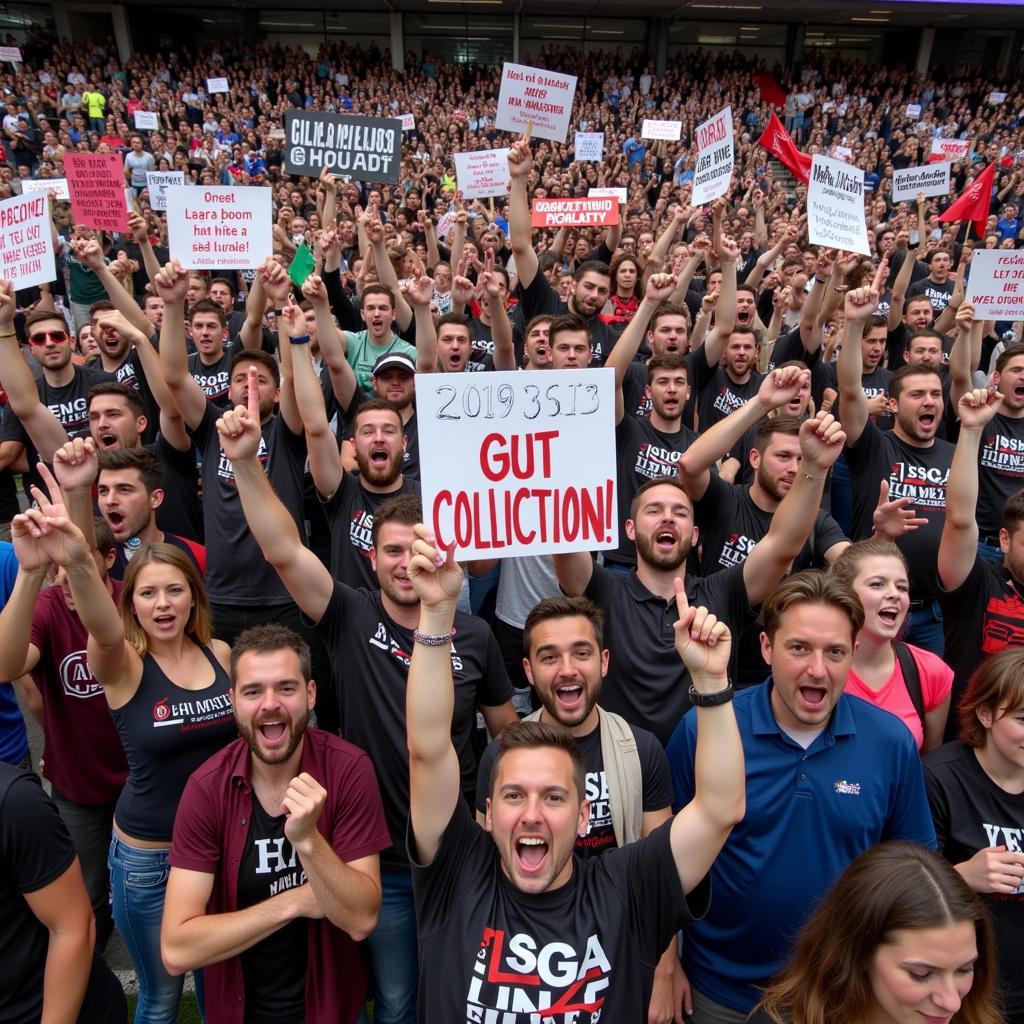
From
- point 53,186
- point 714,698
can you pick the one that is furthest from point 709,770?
point 53,186

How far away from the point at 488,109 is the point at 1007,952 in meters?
26.2

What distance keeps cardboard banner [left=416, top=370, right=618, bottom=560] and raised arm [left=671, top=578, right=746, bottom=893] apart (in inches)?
31.9

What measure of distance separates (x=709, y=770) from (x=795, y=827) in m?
0.54

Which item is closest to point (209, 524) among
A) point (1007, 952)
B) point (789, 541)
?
point (789, 541)

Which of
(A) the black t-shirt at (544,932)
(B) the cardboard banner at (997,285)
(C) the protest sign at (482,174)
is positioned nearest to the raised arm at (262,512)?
(A) the black t-shirt at (544,932)

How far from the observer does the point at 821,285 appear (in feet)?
21.1

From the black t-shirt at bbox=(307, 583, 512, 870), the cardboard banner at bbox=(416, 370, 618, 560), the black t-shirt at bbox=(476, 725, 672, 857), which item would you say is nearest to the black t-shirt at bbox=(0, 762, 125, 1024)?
the black t-shirt at bbox=(307, 583, 512, 870)

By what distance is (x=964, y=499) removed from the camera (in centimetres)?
356

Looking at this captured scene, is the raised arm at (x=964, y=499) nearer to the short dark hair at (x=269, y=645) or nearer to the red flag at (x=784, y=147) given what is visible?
the short dark hair at (x=269, y=645)

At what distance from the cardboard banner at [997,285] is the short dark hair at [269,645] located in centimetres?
542

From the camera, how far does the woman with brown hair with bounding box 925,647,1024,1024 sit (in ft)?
8.49

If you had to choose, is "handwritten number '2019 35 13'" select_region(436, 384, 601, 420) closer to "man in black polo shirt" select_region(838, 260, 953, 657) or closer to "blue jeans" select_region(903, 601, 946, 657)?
"man in black polo shirt" select_region(838, 260, 953, 657)

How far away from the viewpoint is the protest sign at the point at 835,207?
6320mm

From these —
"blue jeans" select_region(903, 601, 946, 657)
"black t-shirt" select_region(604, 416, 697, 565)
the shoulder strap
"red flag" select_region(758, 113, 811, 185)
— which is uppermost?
"red flag" select_region(758, 113, 811, 185)
